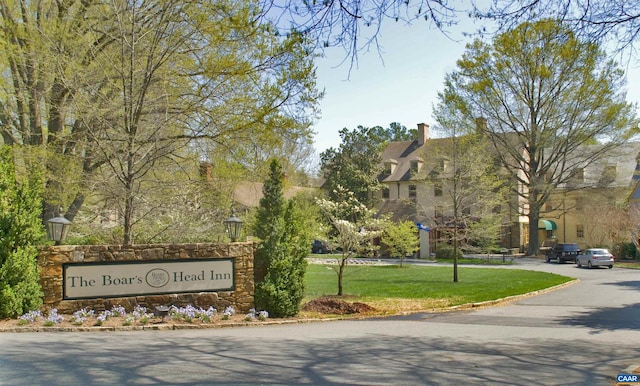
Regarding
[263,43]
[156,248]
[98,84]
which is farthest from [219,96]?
[156,248]

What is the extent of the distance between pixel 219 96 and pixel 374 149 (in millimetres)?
38706

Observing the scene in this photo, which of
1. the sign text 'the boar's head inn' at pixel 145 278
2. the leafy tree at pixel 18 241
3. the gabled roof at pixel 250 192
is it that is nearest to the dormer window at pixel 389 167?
the gabled roof at pixel 250 192

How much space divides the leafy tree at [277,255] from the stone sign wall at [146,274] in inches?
13.8

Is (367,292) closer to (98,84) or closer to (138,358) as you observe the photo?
(98,84)

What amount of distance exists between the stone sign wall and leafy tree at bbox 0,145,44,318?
1.16ft

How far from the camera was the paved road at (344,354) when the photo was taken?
6723 mm

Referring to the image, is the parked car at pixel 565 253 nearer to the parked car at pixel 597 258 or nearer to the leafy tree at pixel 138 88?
the parked car at pixel 597 258

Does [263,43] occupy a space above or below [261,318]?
above

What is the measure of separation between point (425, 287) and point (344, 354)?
13.1m

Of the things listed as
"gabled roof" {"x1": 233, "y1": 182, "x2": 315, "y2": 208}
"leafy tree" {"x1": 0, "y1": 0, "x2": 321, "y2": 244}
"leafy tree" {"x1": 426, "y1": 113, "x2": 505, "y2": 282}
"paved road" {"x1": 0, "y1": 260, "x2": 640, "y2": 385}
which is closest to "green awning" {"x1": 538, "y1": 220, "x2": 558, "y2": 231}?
"leafy tree" {"x1": 426, "y1": 113, "x2": 505, "y2": 282}

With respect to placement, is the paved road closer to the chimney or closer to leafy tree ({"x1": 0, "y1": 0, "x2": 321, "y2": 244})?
leafy tree ({"x1": 0, "y1": 0, "x2": 321, "y2": 244})

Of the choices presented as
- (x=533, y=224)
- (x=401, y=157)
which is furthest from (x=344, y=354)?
(x=401, y=157)

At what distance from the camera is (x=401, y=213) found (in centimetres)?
5094

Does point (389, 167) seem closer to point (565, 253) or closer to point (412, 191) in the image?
point (412, 191)
